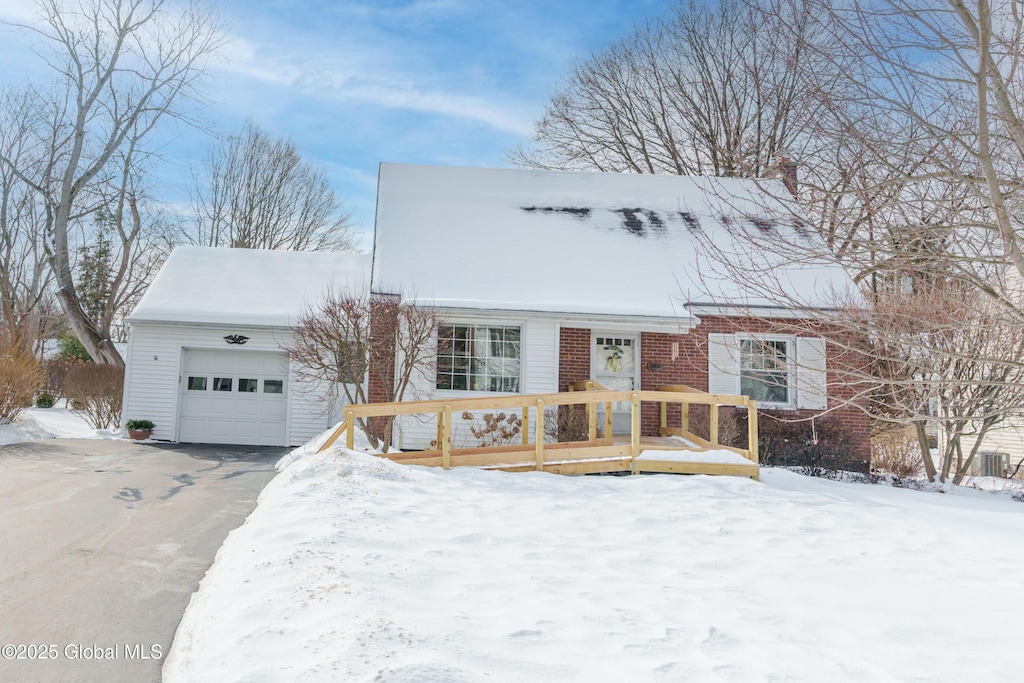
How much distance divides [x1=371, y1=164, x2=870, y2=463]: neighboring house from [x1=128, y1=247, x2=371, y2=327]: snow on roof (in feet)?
9.44

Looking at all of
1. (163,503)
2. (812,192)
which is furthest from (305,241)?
(812,192)

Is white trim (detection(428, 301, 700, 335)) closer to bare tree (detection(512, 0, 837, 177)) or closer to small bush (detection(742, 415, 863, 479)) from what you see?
small bush (detection(742, 415, 863, 479))

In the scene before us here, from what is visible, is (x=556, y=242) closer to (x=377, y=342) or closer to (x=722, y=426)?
(x=377, y=342)

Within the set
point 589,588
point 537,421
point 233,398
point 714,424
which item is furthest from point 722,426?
point 233,398

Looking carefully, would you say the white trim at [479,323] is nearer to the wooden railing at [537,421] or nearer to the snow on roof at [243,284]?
the wooden railing at [537,421]

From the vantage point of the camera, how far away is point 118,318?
133ft

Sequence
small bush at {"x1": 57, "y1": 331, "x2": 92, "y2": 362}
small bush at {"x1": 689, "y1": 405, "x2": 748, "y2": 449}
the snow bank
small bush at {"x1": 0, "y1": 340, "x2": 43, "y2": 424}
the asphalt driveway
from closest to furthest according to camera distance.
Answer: the asphalt driveway
the snow bank
small bush at {"x1": 689, "y1": 405, "x2": 748, "y2": 449}
small bush at {"x1": 0, "y1": 340, "x2": 43, "y2": 424}
small bush at {"x1": 57, "y1": 331, "x2": 92, "y2": 362}

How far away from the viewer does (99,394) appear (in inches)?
750

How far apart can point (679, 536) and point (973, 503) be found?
18.0ft

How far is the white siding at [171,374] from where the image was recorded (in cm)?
1636

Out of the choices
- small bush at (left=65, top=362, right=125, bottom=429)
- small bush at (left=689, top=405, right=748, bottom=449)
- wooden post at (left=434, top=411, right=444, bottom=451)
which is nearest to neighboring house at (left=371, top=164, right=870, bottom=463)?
small bush at (left=689, top=405, right=748, bottom=449)

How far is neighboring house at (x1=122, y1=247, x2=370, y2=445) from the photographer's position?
16375 mm

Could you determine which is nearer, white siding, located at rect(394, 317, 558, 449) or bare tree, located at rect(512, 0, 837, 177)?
white siding, located at rect(394, 317, 558, 449)

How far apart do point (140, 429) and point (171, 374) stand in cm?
135
